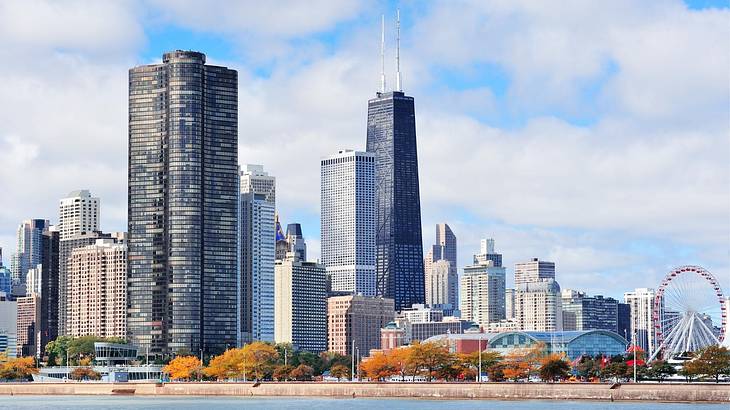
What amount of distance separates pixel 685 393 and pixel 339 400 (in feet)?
176

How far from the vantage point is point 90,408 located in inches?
7323

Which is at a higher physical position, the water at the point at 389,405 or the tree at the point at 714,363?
the tree at the point at 714,363

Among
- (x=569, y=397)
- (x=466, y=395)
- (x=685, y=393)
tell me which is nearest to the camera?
(x=685, y=393)

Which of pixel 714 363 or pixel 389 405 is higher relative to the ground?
pixel 714 363

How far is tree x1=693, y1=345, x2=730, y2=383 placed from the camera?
19238cm

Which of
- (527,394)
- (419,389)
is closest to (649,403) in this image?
(527,394)

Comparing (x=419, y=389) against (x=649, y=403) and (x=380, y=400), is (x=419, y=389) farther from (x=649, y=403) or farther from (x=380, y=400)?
(x=649, y=403)

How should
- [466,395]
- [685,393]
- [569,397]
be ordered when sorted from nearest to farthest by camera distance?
[685,393]
[569,397]
[466,395]

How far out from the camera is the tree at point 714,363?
192375mm

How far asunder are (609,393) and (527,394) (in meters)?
13.7

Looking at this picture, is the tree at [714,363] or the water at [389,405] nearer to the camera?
the water at [389,405]

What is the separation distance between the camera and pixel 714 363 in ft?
633

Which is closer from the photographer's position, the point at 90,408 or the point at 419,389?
the point at 90,408

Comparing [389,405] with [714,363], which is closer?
[389,405]
